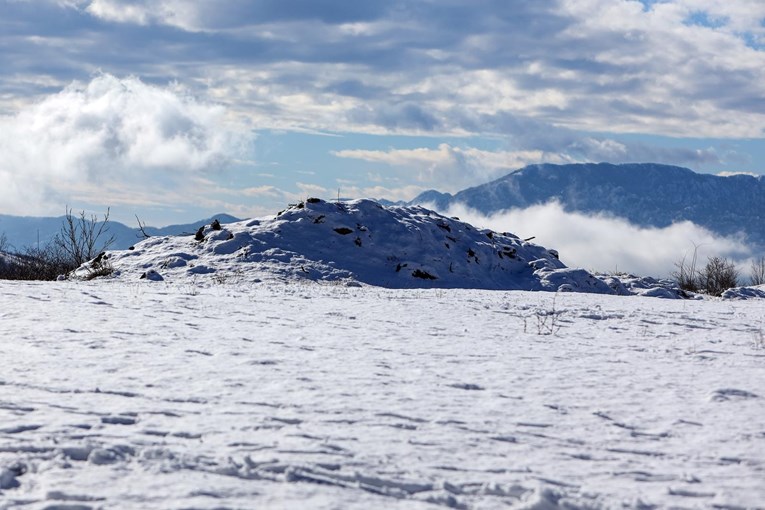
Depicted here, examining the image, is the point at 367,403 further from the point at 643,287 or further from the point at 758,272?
the point at 758,272

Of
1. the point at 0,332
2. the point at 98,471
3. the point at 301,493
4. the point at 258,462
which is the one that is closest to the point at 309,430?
the point at 258,462

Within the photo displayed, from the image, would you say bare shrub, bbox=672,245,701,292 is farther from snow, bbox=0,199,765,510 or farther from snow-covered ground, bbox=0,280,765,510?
snow-covered ground, bbox=0,280,765,510

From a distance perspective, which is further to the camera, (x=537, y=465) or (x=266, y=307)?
(x=266, y=307)

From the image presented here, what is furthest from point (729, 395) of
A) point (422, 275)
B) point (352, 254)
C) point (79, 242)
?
point (79, 242)

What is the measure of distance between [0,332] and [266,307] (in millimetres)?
4504

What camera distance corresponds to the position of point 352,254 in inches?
875

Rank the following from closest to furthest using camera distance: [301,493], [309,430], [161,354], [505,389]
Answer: [301,493]
[309,430]
[505,389]
[161,354]

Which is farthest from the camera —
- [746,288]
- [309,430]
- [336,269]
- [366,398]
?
[746,288]

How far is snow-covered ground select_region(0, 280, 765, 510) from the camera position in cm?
448

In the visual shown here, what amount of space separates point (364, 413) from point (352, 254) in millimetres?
16308

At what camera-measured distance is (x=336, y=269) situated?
20922 mm

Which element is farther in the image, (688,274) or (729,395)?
(688,274)

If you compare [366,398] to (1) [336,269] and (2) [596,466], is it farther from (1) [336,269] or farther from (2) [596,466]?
(1) [336,269]

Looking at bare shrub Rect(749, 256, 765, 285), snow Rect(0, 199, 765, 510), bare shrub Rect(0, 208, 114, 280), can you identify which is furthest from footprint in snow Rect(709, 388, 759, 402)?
bare shrub Rect(749, 256, 765, 285)
